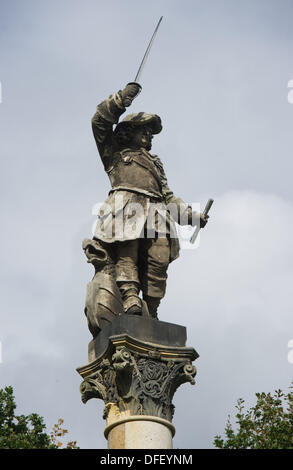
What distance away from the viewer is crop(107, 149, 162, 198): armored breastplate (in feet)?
51.6

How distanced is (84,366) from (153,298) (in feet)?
5.16

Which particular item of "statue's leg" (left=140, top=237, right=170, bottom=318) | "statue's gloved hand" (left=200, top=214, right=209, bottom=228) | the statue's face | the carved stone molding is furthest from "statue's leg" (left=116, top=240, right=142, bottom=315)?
the statue's face

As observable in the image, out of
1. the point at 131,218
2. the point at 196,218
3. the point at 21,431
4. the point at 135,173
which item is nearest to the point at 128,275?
the point at 131,218

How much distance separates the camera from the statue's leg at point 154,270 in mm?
15180

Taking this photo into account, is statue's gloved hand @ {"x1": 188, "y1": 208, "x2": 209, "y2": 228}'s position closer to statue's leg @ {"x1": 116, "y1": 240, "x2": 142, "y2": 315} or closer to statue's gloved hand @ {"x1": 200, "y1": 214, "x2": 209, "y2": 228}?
statue's gloved hand @ {"x1": 200, "y1": 214, "x2": 209, "y2": 228}

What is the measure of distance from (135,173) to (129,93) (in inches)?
48.3

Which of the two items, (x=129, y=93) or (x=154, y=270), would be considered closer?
(x=154, y=270)

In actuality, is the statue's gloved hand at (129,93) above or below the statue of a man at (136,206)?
above

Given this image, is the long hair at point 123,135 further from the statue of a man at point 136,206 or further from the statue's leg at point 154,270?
the statue's leg at point 154,270

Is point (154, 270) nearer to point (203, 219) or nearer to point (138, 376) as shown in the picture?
point (203, 219)

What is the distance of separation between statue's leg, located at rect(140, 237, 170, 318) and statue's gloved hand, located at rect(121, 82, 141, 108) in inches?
83.2

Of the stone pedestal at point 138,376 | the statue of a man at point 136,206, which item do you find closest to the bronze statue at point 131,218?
the statue of a man at point 136,206

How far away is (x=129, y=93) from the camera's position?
15539mm
